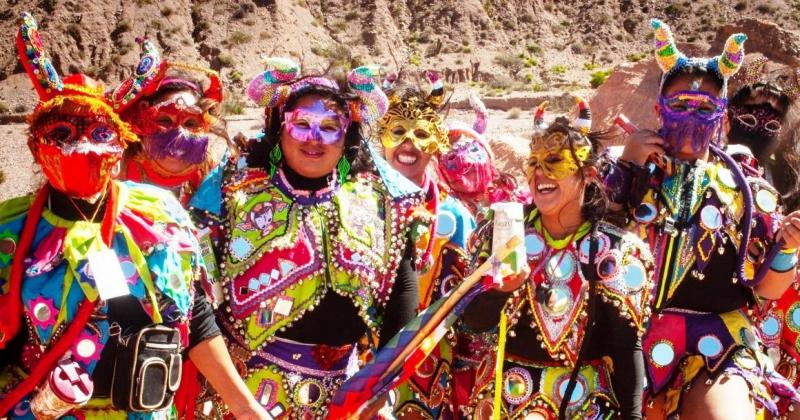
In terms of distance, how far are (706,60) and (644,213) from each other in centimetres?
92

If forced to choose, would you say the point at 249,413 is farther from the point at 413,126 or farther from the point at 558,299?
the point at 413,126

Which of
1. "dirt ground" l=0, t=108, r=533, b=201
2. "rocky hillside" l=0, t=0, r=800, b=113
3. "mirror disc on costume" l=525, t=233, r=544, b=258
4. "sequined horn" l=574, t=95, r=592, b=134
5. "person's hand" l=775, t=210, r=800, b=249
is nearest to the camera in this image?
"mirror disc on costume" l=525, t=233, r=544, b=258

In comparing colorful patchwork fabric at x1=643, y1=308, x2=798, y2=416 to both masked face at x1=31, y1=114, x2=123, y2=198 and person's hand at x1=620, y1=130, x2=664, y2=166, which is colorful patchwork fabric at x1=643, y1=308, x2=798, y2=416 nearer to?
person's hand at x1=620, y1=130, x2=664, y2=166

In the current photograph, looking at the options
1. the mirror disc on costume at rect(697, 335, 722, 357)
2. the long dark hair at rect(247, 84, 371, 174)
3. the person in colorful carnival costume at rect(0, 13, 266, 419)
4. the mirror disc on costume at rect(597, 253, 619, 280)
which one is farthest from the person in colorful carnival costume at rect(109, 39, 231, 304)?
the mirror disc on costume at rect(697, 335, 722, 357)

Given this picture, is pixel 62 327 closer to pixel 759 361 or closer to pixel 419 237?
pixel 419 237

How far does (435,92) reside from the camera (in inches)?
206

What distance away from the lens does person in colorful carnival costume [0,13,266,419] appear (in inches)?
114

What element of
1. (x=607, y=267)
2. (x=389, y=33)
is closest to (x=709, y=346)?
(x=607, y=267)

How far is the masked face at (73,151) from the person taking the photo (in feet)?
9.51

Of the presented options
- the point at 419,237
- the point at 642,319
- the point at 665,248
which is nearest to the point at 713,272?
the point at 665,248

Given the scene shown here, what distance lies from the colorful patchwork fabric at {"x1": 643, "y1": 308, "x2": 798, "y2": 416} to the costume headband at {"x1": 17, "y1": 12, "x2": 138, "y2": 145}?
2859 millimetres

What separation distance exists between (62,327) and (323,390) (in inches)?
46.9

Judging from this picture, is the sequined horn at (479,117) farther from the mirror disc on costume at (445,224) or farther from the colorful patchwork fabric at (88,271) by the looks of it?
the colorful patchwork fabric at (88,271)

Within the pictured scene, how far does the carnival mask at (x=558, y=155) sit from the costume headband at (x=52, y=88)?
1.83 m
